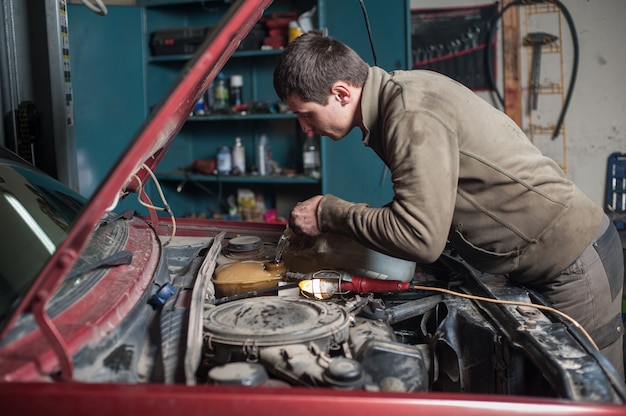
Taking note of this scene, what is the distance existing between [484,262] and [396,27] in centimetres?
311

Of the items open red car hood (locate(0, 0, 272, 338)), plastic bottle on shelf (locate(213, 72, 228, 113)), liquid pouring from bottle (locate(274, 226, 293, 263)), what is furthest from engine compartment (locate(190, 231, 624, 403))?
plastic bottle on shelf (locate(213, 72, 228, 113))

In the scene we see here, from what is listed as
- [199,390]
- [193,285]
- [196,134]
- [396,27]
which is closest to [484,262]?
[193,285]

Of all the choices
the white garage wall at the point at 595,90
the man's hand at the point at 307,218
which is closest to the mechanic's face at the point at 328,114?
the man's hand at the point at 307,218

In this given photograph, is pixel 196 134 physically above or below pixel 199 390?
above

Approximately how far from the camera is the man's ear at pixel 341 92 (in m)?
1.96

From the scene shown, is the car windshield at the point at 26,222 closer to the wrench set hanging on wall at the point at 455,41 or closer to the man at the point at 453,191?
the man at the point at 453,191

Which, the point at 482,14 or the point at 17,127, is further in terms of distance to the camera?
the point at 482,14

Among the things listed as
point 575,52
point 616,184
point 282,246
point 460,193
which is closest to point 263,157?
point 575,52

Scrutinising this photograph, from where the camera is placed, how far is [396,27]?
4734 millimetres

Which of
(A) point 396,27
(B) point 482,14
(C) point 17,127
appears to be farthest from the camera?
(B) point 482,14

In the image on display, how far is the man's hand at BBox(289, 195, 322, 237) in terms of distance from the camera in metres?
2.02

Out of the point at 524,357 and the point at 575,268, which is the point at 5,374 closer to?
the point at 524,357

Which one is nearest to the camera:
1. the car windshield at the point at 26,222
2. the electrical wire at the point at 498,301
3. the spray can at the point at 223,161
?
the car windshield at the point at 26,222

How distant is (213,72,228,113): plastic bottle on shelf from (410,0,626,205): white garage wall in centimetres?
219
